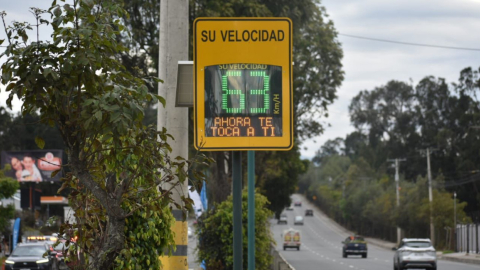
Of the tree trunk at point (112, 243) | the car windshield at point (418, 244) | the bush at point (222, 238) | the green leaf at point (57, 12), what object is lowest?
the car windshield at point (418, 244)

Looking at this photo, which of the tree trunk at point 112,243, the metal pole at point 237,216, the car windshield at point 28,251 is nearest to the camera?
the tree trunk at point 112,243

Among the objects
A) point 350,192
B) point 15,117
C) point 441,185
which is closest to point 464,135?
point 441,185

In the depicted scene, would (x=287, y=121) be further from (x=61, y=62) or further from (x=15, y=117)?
(x=15, y=117)

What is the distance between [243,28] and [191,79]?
2.83 feet

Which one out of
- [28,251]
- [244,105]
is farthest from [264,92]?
[28,251]

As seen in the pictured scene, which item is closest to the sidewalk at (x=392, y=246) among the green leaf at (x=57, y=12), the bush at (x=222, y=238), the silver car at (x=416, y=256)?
the silver car at (x=416, y=256)

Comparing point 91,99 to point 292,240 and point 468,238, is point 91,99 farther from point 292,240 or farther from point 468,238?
point 292,240

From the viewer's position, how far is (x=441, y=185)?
78.6m

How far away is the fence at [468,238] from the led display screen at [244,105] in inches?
2023

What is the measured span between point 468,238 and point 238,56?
54.8 metres

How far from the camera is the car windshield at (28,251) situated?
108ft

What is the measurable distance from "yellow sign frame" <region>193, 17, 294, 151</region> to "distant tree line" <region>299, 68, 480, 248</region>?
54.9 metres

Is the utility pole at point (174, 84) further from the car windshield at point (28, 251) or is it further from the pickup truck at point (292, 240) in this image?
the pickup truck at point (292, 240)

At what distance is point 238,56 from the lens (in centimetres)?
845
